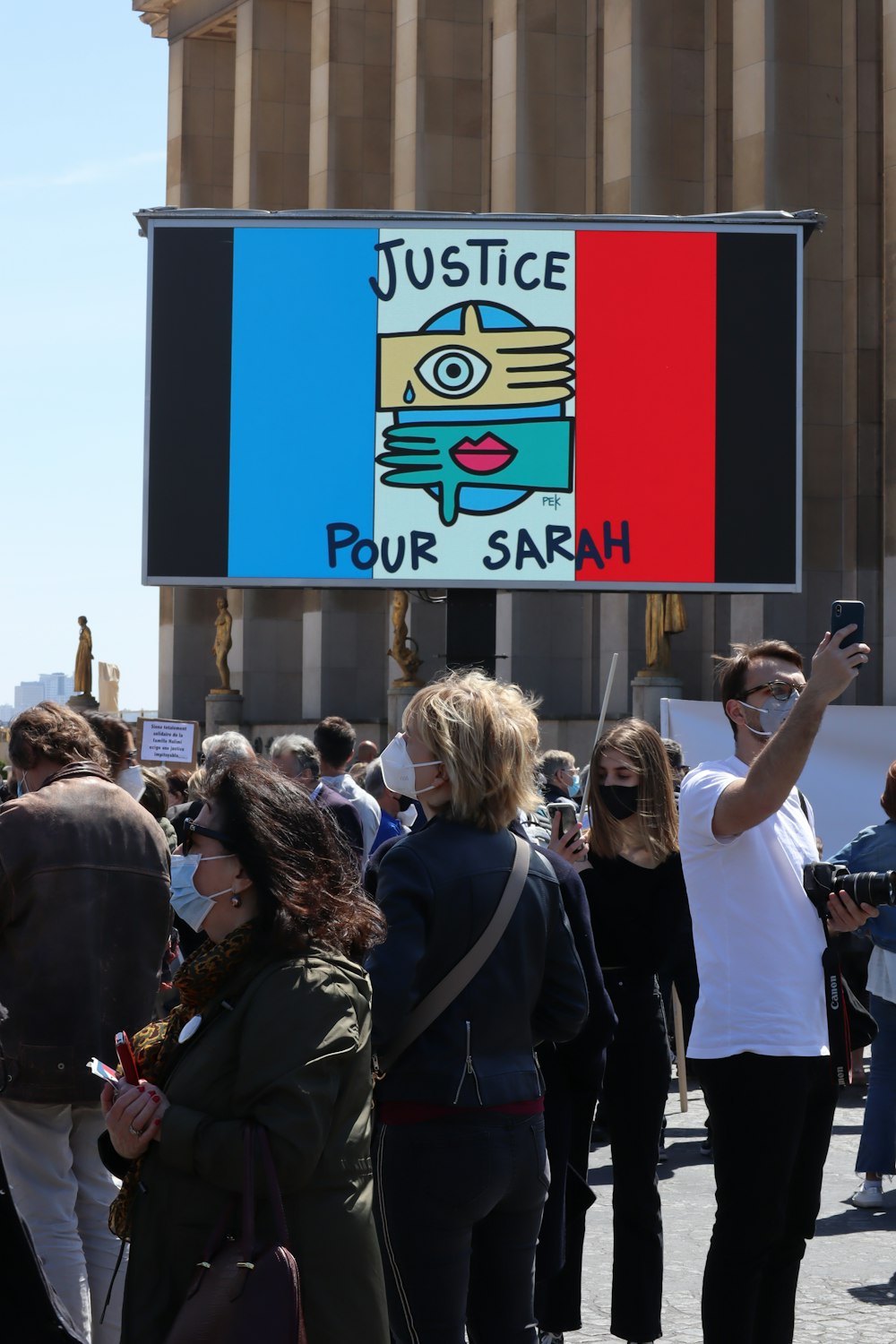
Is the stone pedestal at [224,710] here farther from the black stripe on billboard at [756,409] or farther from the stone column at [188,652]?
the black stripe on billboard at [756,409]

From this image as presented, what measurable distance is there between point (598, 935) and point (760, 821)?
1.40 metres

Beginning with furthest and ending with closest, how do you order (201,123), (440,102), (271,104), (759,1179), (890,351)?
(201,123) < (271,104) < (440,102) < (890,351) < (759,1179)

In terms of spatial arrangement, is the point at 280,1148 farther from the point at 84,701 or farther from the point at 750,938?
the point at 84,701

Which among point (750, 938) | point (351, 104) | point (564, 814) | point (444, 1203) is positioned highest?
point (351, 104)

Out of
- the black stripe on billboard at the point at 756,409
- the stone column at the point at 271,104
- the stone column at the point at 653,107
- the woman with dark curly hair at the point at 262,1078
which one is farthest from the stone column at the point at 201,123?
the woman with dark curly hair at the point at 262,1078

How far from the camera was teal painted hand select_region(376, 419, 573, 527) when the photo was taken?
365 inches

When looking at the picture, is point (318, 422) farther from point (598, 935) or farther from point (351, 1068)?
point (351, 1068)

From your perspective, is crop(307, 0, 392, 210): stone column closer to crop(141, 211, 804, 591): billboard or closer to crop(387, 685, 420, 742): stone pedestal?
crop(387, 685, 420, 742): stone pedestal

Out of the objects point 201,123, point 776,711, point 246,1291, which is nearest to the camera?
point 246,1291

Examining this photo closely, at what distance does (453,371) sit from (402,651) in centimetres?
2126

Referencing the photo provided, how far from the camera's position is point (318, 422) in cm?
967

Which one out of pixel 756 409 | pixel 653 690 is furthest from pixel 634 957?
pixel 653 690

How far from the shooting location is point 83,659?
38.8 meters

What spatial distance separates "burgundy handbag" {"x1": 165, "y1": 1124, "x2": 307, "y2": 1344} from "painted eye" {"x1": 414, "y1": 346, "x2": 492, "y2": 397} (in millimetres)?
6503
